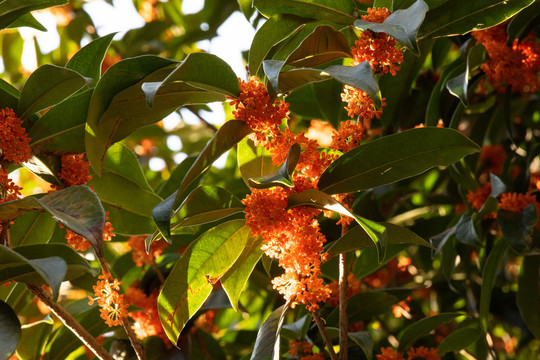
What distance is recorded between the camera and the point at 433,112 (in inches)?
69.1

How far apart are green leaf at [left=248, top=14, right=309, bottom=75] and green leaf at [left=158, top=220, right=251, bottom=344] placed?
36 cm

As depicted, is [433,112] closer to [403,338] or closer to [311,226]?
[403,338]

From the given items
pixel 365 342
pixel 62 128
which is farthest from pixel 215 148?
pixel 365 342

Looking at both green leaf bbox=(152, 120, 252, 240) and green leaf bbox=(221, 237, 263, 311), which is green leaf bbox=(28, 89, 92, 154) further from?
green leaf bbox=(221, 237, 263, 311)

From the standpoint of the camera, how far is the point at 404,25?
3.46ft

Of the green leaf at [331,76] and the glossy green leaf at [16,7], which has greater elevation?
the glossy green leaf at [16,7]

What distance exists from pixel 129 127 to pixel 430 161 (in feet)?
2.02

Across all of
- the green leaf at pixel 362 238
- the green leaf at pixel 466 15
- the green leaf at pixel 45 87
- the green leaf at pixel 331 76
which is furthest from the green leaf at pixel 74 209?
the green leaf at pixel 466 15

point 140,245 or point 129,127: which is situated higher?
point 129,127

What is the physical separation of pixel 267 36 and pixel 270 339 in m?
0.65

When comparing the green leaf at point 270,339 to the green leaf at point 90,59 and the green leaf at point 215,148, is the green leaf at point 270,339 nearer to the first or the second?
the green leaf at point 215,148

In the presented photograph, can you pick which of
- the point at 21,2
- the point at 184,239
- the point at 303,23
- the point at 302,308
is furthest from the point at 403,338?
the point at 21,2

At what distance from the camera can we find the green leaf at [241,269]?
132cm

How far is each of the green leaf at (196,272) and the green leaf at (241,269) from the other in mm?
49
